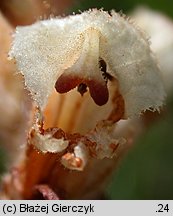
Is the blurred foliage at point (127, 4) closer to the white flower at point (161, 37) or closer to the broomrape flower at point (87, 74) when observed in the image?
the white flower at point (161, 37)

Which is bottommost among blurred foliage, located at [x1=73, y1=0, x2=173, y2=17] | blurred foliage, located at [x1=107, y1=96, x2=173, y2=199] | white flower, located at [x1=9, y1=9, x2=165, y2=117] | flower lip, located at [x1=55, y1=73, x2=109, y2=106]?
flower lip, located at [x1=55, y1=73, x2=109, y2=106]

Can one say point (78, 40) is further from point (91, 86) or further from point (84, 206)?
point (84, 206)

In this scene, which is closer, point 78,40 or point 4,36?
point 78,40

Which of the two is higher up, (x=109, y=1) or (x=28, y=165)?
(x=109, y=1)

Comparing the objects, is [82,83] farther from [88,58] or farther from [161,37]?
[161,37]

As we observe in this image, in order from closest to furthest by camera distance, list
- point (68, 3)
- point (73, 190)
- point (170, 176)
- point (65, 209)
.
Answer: point (65, 209)
point (73, 190)
point (68, 3)
point (170, 176)

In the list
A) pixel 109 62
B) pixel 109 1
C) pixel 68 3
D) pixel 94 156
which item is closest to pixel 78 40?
pixel 109 62

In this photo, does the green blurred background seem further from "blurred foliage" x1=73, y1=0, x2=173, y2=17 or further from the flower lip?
the flower lip

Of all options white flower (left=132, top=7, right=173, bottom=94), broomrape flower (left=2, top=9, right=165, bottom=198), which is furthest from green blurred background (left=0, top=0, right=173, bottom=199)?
broomrape flower (left=2, top=9, right=165, bottom=198)
